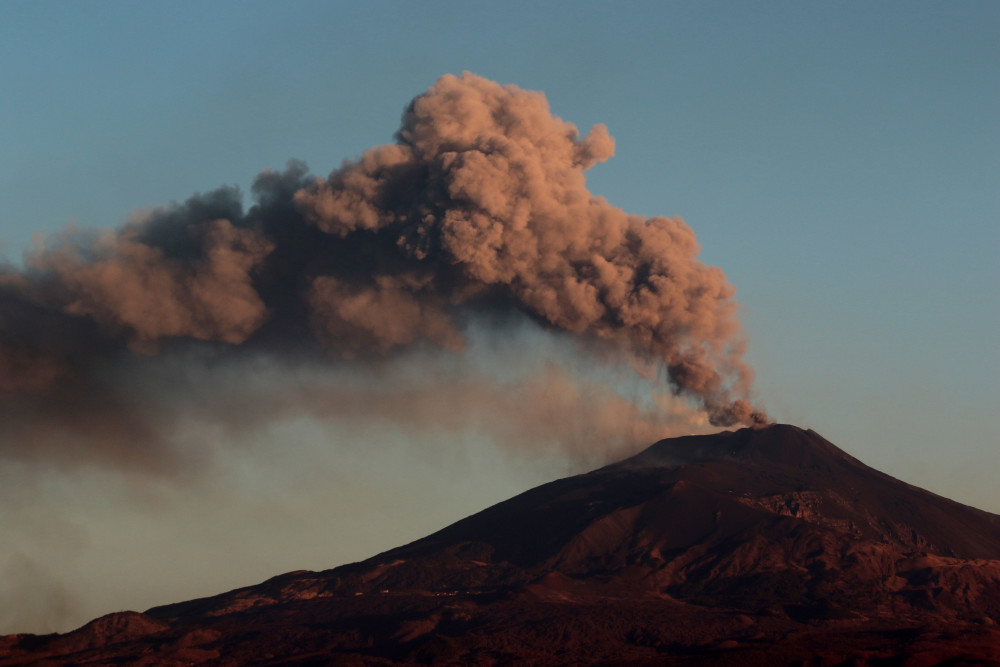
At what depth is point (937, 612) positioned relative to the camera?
87688 mm

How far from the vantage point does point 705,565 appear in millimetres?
93750

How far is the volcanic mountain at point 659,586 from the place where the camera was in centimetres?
7750

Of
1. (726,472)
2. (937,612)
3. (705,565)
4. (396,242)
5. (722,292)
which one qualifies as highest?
(396,242)

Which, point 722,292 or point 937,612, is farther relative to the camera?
point 722,292

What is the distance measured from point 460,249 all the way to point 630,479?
29.9 m

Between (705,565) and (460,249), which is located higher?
(460,249)

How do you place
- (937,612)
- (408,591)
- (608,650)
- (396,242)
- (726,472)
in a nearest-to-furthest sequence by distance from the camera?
(608,650), (937,612), (408,591), (396,242), (726,472)

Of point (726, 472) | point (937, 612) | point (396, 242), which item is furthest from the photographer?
point (726, 472)

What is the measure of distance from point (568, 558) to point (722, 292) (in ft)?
81.5

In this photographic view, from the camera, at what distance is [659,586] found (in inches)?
3620

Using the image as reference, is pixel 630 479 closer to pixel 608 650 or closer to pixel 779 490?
pixel 779 490

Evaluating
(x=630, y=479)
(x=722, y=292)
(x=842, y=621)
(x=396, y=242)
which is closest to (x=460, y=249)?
(x=396, y=242)

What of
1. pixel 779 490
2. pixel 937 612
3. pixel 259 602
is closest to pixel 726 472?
pixel 779 490

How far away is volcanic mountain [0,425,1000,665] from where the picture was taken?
7750cm
